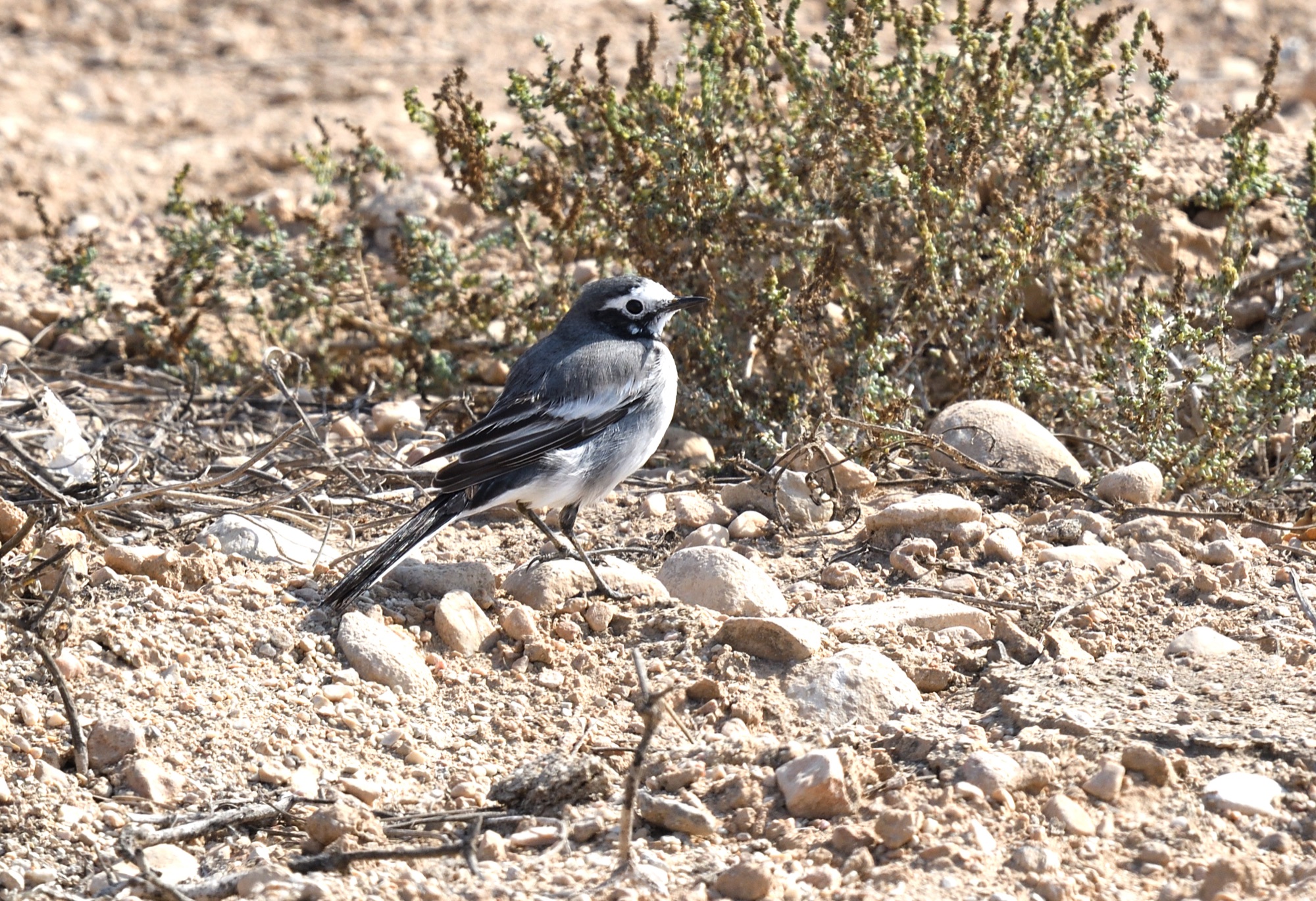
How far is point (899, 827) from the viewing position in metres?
3.51

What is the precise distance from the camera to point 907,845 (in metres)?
3.51

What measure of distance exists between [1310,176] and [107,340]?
5.65m

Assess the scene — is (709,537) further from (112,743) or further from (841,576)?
(112,743)

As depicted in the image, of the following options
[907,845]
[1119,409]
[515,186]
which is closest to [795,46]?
[515,186]

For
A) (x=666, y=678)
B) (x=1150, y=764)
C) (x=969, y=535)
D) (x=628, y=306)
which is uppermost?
(x=628, y=306)

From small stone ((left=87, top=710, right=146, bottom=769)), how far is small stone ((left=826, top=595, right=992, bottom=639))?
1.97 metres

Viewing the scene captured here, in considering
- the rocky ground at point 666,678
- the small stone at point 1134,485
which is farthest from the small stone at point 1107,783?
the small stone at point 1134,485

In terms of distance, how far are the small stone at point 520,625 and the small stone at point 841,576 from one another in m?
1.02

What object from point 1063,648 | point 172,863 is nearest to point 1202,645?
point 1063,648

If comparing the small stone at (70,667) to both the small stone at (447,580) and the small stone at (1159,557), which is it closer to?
the small stone at (447,580)

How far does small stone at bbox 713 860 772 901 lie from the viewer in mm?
3363

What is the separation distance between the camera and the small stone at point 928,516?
5230 millimetres

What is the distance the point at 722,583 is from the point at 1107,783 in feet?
4.92

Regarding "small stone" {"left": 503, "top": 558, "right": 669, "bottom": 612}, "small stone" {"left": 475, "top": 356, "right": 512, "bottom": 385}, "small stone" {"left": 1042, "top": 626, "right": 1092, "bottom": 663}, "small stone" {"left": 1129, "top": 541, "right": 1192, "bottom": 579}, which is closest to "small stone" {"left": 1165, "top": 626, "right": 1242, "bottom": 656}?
"small stone" {"left": 1042, "top": 626, "right": 1092, "bottom": 663}
